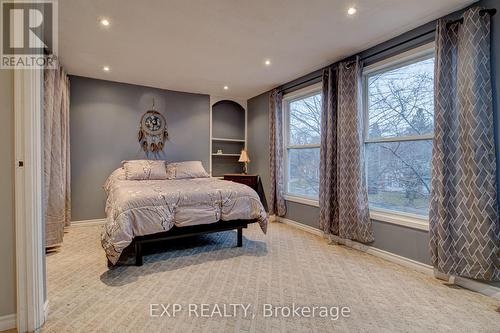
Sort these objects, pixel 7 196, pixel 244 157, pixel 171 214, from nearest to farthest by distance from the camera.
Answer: pixel 7 196 < pixel 171 214 < pixel 244 157

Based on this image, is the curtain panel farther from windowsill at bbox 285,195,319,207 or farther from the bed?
the bed

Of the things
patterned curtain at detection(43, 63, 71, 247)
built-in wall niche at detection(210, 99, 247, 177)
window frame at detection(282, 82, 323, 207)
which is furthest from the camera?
built-in wall niche at detection(210, 99, 247, 177)

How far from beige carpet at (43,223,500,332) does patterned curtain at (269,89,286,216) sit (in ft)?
4.78

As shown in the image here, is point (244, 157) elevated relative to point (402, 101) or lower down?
lower down

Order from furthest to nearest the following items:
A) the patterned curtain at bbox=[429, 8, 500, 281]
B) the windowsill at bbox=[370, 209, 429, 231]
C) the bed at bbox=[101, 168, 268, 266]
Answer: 1. the windowsill at bbox=[370, 209, 429, 231]
2. the bed at bbox=[101, 168, 268, 266]
3. the patterned curtain at bbox=[429, 8, 500, 281]

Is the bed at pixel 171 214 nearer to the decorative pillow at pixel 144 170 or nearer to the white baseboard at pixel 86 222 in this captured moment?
the decorative pillow at pixel 144 170

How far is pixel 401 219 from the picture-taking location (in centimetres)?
285

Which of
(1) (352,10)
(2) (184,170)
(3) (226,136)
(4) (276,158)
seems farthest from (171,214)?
(3) (226,136)

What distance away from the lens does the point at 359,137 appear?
321 cm

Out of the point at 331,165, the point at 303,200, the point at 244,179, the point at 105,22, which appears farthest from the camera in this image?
the point at 244,179

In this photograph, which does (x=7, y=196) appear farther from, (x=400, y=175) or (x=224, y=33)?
(x=400, y=175)

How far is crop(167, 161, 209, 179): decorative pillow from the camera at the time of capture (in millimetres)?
4469

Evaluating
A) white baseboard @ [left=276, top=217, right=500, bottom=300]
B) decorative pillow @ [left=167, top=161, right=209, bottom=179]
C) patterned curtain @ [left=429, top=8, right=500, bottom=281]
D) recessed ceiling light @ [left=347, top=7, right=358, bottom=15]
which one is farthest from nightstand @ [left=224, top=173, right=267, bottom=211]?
recessed ceiling light @ [left=347, top=7, right=358, bottom=15]

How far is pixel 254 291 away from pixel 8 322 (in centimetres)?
165
